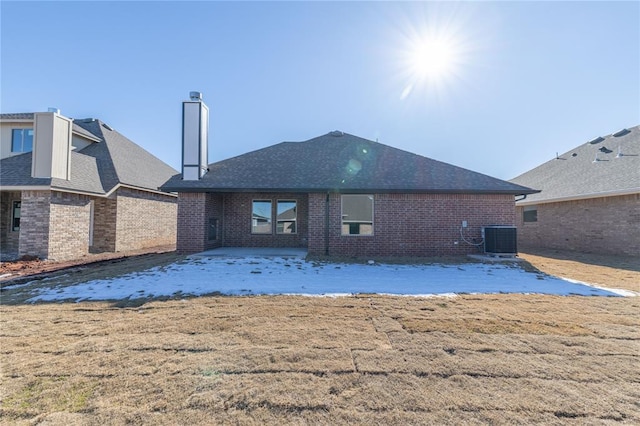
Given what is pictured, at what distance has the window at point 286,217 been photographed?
512 inches

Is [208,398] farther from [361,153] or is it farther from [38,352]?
[361,153]

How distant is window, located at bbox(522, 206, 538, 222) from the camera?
16.4 meters

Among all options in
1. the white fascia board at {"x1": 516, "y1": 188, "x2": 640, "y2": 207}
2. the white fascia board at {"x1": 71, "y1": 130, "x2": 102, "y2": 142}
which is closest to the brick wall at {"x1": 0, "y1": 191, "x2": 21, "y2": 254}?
the white fascia board at {"x1": 71, "y1": 130, "x2": 102, "y2": 142}

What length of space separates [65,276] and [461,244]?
12550 millimetres

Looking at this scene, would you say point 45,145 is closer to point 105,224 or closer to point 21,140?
point 105,224

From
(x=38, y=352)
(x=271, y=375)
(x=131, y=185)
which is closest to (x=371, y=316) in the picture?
(x=271, y=375)

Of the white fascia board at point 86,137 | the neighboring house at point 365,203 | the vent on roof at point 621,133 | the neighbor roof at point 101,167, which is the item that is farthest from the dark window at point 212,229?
the vent on roof at point 621,133

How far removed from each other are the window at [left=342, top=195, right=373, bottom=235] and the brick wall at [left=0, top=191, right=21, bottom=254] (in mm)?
13557

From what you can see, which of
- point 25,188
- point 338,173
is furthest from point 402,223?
point 25,188

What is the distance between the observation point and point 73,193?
11.3 m

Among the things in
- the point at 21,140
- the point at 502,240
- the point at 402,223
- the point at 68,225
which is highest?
the point at 21,140

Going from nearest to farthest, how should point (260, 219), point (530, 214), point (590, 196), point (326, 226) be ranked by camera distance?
point (326, 226), point (590, 196), point (260, 219), point (530, 214)

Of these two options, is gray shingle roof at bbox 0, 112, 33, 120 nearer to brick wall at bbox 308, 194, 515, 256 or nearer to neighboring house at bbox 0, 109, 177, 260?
neighboring house at bbox 0, 109, 177, 260

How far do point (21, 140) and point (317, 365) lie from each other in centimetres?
1792
